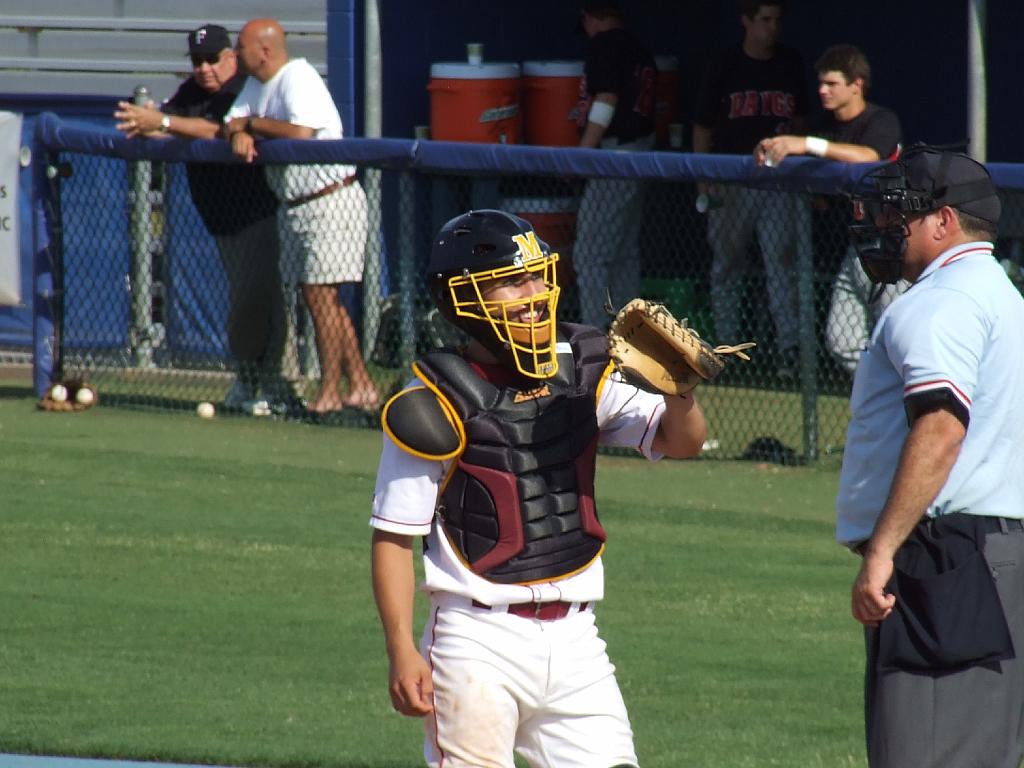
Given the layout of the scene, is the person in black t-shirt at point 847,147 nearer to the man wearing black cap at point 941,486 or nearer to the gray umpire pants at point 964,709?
the man wearing black cap at point 941,486

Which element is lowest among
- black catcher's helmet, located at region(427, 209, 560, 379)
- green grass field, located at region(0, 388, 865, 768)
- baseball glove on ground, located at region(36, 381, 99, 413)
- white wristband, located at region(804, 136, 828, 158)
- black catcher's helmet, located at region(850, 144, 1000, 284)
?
baseball glove on ground, located at region(36, 381, 99, 413)

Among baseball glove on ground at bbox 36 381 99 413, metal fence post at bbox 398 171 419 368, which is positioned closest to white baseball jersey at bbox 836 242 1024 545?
metal fence post at bbox 398 171 419 368

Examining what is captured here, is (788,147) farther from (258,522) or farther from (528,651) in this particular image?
(528,651)

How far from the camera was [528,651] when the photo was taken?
12.5 ft

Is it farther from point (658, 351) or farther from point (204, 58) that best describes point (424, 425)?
point (204, 58)

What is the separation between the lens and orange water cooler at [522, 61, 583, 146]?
13.0 meters

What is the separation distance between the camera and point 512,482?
388 centimetres

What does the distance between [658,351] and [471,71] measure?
9.19m

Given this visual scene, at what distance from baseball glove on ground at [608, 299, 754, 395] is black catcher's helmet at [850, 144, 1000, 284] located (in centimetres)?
51

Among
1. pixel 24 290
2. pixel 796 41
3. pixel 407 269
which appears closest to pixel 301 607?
pixel 407 269

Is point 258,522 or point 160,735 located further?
point 258,522

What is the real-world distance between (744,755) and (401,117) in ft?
28.1

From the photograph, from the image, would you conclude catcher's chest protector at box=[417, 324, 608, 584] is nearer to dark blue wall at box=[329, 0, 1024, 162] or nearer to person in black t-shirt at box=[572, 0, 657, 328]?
person in black t-shirt at box=[572, 0, 657, 328]

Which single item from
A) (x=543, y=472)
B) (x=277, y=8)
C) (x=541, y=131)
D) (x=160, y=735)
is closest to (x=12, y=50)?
(x=277, y=8)
